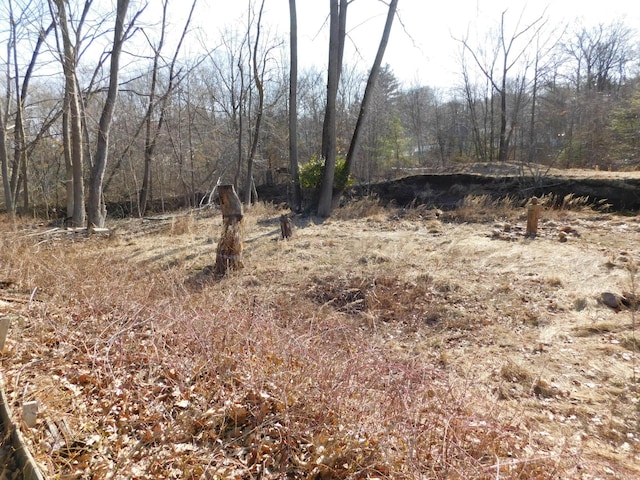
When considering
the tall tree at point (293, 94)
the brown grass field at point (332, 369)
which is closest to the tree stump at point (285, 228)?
the brown grass field at point (332, 369)

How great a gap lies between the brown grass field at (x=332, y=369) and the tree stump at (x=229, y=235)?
0.22m

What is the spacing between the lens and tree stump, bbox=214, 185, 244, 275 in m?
6.01

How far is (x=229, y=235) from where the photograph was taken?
6.01 m

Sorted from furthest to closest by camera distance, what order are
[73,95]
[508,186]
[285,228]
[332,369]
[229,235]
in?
1. [508,186]
2. [73,95]
3. [285,228]
4. [229,235]
5. [332,369]

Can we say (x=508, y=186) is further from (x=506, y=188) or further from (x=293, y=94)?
(x=293, y=94)

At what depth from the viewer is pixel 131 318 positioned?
334cm

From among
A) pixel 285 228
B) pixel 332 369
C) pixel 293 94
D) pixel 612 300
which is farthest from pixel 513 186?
pixel 332 369

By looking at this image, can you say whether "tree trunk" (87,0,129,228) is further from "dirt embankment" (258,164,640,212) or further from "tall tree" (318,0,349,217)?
"dirt embankment" (258,164,640,212)

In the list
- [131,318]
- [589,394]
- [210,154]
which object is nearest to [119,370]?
[131,318]

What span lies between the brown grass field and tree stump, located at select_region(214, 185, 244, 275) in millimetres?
219

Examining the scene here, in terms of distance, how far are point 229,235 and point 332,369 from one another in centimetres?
371

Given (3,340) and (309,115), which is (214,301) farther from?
(309,115)

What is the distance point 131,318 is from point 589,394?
12.7ft

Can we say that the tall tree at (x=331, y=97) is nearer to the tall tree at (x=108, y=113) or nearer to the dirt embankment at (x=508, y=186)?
the dirt embankment at (x=508, y=186)
